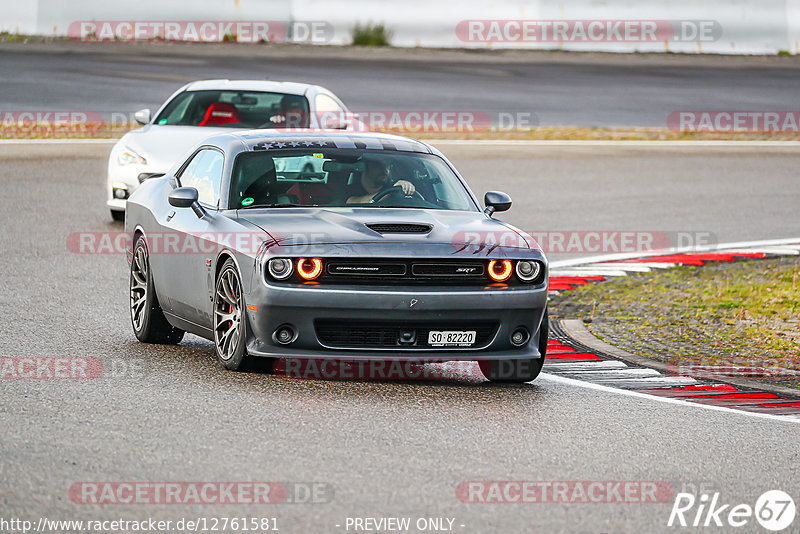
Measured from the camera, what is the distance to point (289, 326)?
8.66m

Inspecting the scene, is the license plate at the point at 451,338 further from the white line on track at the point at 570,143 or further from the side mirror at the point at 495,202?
the white line on track at the point at 570,143

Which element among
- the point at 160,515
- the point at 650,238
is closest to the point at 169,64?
the point at 650,238

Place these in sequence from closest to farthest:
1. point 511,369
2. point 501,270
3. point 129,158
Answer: point 501,270
point 511,369
point 129,158

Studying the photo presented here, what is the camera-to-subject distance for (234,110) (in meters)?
17.6

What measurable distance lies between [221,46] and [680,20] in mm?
13158

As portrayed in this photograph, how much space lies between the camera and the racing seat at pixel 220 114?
17422mm

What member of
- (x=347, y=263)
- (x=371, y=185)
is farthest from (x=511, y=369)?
(x=371, y=185)

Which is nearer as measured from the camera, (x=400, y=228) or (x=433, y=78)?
(x=400, y=228)

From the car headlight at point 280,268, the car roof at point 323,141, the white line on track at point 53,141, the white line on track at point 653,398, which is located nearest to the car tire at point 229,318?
the car headlight at point 280,268

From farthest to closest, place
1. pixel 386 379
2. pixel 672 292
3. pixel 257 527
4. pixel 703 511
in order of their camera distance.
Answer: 1. pixel 672 292
2. pixel 386 379
3. pixel 703 511
4. pixel 257 527

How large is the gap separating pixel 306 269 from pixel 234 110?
9.22m

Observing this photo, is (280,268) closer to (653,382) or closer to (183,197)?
(183,197)

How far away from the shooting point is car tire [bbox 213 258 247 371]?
8.93 meters

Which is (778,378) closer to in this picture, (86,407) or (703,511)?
(703,511)
